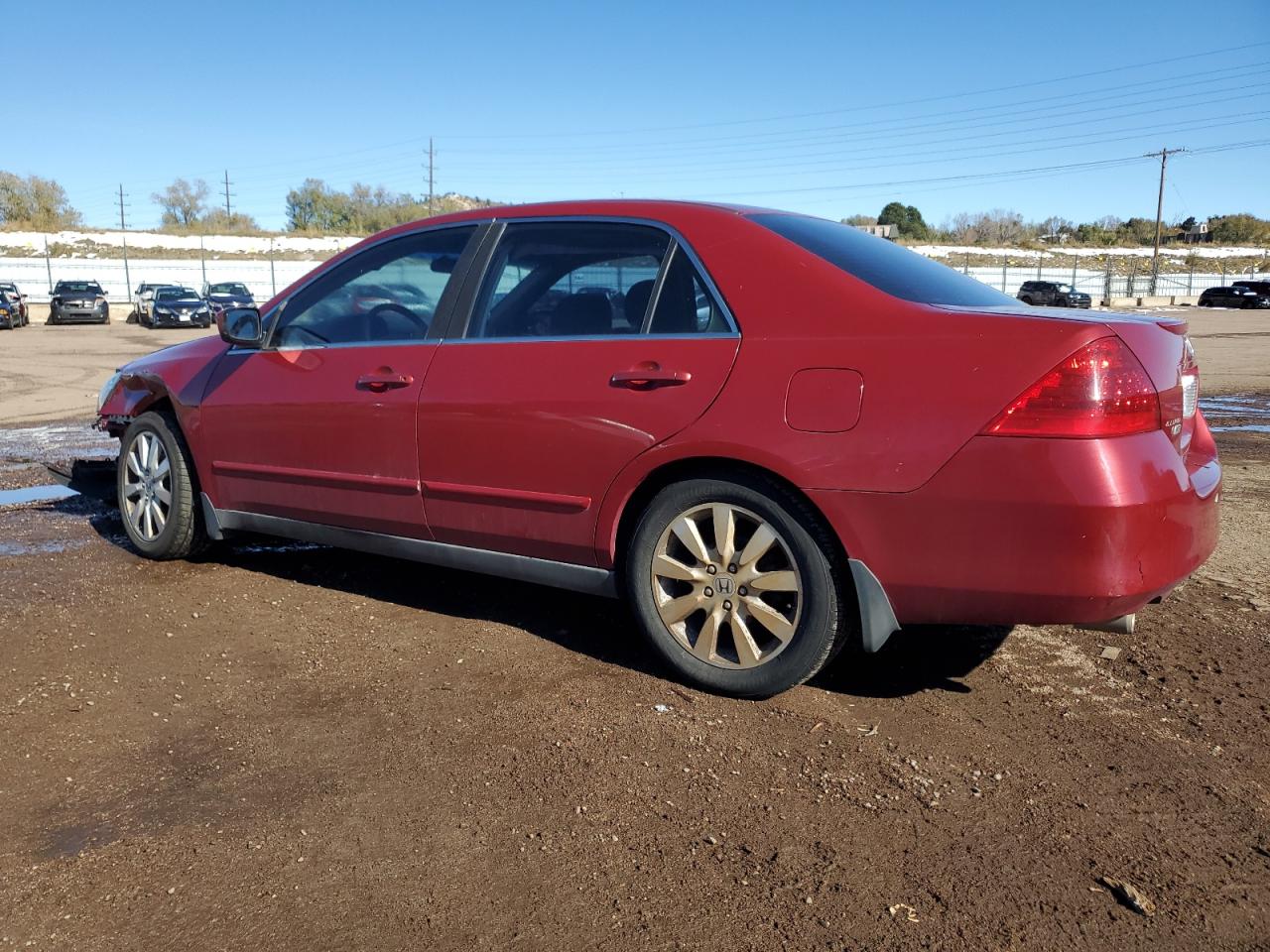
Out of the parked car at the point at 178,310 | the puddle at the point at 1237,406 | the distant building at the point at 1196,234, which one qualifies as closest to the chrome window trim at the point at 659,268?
the puddle at the point at 1237,406

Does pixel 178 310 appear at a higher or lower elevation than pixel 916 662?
higher

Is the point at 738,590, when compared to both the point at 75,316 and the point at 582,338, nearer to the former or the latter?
the point at 582,338

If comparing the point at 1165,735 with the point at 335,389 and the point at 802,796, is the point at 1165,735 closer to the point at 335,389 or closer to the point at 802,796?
the point at 802,796

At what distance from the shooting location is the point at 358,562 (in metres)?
5.37

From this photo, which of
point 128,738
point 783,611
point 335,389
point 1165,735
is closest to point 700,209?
point 783,611

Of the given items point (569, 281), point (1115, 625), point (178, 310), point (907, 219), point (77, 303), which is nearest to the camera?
point (1115, 625)

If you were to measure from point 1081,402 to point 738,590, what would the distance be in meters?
1.17

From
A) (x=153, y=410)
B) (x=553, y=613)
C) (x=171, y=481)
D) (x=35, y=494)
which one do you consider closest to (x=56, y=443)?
(x=35, y=494)

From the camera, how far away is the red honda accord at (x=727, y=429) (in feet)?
9.61

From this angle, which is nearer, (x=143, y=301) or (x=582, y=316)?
(x=582, y=316)

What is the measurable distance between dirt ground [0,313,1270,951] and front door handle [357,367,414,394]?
97 cm

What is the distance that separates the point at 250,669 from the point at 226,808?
1.09 metres

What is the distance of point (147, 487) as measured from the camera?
528 cm

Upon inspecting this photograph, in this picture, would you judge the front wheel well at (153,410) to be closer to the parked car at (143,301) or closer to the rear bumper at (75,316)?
the parked car at (143,301)
